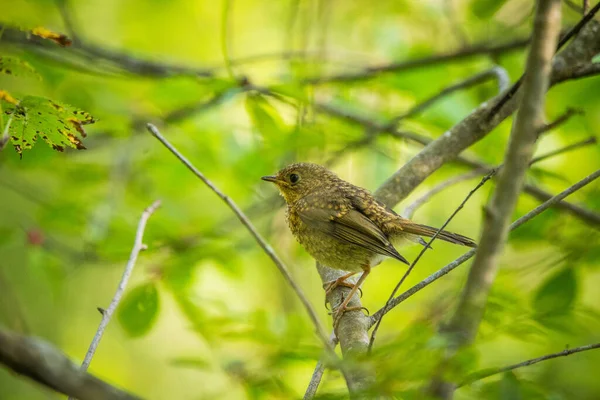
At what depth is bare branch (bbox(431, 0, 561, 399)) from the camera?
1.46 metres

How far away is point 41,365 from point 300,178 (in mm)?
3781

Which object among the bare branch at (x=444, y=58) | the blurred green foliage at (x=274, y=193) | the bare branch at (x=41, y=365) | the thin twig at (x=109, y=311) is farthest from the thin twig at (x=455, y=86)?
the bare branch at (x=41, y=365)

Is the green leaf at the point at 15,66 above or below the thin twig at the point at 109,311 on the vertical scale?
above

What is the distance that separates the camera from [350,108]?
5.62 metres

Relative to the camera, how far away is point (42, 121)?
221 centimetres

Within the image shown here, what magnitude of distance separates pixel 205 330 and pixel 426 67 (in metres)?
3.38

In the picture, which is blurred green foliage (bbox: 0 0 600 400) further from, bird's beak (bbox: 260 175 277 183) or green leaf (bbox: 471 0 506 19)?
bird's beak (bbox: 260 175 277 183)

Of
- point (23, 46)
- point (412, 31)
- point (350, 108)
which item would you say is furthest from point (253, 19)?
point (23, 46)

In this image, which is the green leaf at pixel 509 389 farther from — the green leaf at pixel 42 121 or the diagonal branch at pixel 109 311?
the green leaf at pixel 42 121

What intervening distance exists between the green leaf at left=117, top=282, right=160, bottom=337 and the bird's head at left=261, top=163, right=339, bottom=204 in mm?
1463

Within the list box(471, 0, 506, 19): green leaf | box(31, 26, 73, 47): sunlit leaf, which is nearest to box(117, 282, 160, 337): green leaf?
box(31, 26, 73, 47): sunlit leaf

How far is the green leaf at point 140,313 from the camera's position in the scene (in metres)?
3.83

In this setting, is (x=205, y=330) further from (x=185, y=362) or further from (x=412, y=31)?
(x=412, y=31)

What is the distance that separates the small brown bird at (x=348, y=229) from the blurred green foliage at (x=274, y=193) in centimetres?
44
